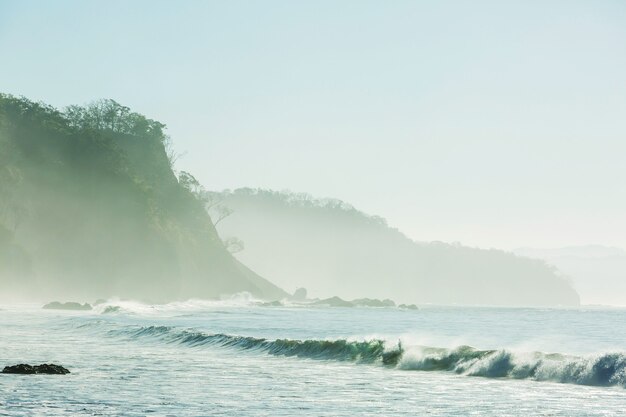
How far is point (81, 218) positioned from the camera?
111000 millimetres

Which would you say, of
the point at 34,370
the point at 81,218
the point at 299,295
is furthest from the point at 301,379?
the point at 299,295

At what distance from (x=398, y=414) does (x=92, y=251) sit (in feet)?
317

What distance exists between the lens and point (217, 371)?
26.0 meters

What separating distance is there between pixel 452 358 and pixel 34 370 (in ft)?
43.9

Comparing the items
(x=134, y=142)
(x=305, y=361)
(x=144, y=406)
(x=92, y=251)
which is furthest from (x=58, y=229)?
(x=144, y=406)

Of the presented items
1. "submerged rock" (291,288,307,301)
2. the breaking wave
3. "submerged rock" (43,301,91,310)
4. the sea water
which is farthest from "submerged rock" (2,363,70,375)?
"submerged rock" (291,288,307,301)

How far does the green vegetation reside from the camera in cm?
10406

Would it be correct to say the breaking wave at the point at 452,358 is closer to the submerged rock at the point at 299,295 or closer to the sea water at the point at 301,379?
the sea water at the point at 301,379

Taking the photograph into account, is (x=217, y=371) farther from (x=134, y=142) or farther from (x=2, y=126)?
(x=134, y=142)

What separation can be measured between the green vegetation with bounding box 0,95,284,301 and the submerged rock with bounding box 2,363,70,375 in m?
74.3

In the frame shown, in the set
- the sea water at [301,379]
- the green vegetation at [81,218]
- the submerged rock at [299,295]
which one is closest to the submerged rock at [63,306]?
the green vegetation at [81,218]

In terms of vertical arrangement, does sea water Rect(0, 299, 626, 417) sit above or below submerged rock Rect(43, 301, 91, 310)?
below

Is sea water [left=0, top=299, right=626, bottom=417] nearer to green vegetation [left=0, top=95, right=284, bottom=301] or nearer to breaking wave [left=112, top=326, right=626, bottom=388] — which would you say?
breaking wave [left=112, top=326, right=626, bottom=388]

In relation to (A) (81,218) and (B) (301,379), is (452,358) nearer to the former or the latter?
(B) (301,379)
